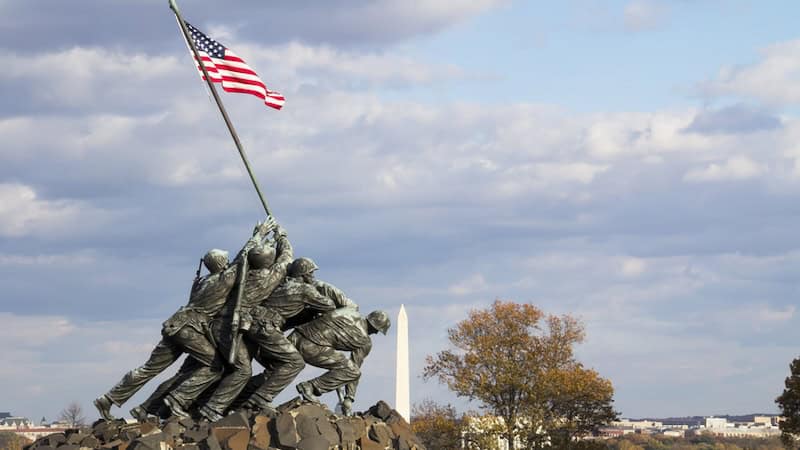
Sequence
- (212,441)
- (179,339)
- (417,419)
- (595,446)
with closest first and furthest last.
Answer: (212,441) < (179,339) < (595,446) < (417,419)

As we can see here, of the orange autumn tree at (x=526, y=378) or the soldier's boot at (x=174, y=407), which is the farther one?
the orange autumn tree at (x=526, y=378)

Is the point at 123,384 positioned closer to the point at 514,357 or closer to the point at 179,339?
the point at 179,339

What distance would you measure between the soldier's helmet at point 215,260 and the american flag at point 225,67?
130 inches

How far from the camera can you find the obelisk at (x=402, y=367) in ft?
106

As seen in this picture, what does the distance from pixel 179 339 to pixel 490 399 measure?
24.3m

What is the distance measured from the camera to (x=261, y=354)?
22.9 metres

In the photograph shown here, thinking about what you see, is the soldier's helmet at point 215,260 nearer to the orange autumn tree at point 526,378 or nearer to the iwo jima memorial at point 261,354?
the iwo jima memorial at point 261,354

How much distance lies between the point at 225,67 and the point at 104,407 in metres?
6.39

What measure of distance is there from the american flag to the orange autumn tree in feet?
73.0

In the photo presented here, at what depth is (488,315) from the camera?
46.3m

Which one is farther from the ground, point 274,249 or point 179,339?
point 274,249

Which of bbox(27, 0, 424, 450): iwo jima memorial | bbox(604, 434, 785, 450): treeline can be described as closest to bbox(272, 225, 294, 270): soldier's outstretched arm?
bbox(27, 0, 424, 450): iwo jima memorial

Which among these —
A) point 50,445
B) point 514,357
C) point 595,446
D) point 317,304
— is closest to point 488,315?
point 514,357

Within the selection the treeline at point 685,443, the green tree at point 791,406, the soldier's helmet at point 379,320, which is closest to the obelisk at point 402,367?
the soldier's helmet at point 379,320
